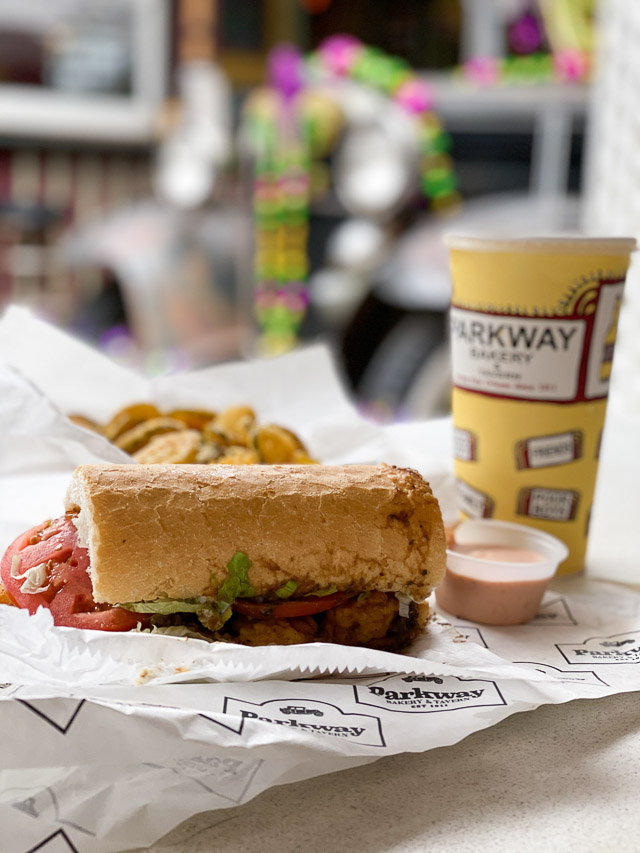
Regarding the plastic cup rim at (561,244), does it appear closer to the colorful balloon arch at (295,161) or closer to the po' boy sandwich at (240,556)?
the po' boy sandwich at (240,556)

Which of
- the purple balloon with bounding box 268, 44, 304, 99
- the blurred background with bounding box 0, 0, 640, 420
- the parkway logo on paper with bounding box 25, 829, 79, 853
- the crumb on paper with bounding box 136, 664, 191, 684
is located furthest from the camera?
the purple balloon with bounding box 268, 44, 304, 99

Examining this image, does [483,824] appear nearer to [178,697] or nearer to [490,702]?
[490,702]

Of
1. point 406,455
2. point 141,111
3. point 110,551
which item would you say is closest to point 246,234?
point 141,111

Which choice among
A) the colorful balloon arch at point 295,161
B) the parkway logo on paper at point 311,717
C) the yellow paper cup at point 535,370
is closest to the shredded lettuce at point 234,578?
the parkway logo on paper at point 311,717

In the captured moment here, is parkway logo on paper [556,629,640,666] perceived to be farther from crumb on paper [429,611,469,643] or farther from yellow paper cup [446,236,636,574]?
yellow paper cup [446,236,636,574]

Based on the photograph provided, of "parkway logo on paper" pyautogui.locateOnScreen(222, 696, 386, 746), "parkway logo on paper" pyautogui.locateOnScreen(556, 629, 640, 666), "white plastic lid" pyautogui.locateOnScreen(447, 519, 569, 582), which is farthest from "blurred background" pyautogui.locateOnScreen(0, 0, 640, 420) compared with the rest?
"parkway logo on paper" pyautogui.locateOnScreen(222, 696, 386, 746)
